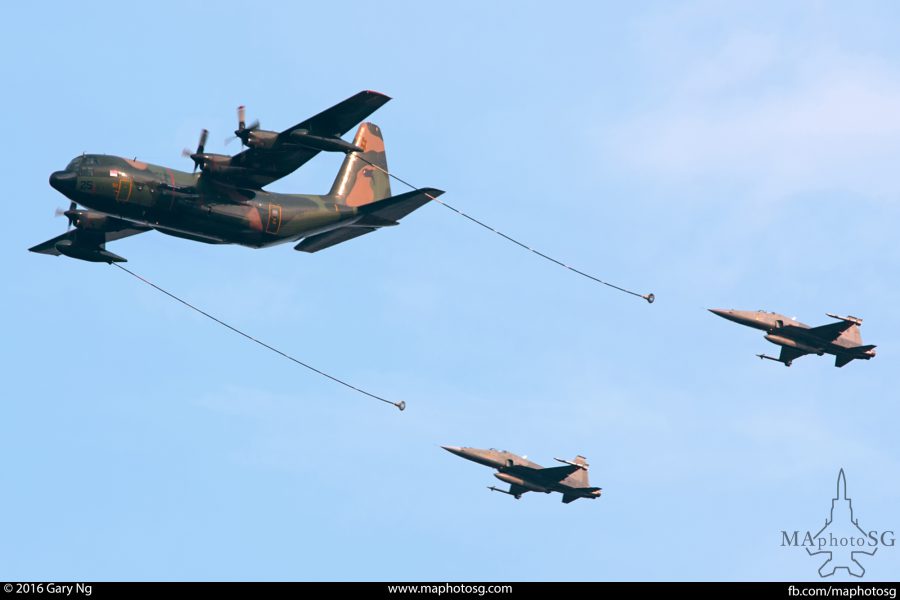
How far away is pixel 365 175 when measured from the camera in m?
65.9

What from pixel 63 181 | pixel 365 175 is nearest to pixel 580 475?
pixel 365 175

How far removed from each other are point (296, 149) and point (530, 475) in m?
29.8

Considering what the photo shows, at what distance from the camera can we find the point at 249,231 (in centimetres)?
5781

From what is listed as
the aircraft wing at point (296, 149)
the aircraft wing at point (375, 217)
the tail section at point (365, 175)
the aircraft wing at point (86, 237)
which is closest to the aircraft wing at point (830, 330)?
the tail section at point (365, 175)

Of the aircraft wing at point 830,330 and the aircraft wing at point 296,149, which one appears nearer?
the aircraft wing at point 296,149

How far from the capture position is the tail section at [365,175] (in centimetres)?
6378

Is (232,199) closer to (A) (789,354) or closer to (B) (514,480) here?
(B) (514,480)

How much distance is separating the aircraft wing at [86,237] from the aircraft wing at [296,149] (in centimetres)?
606

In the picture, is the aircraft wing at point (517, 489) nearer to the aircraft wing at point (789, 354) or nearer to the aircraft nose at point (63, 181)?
the aircraft wing at point (789, 354)

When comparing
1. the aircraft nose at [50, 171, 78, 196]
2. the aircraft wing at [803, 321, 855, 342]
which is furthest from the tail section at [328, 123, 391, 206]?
the aircraft wing at [803, 321, 855, 342]

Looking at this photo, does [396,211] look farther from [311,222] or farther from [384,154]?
[384,154]

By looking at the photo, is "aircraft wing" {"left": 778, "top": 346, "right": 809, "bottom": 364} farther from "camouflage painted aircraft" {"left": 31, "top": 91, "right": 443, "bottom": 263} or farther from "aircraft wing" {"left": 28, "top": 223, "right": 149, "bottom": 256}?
"aircraft wing" {"left": 28, "top": 223, "right": 149, "bottom": 256}

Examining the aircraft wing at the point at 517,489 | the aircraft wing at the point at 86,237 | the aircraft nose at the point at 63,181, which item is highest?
the aircraft nose at the point at 63,181
